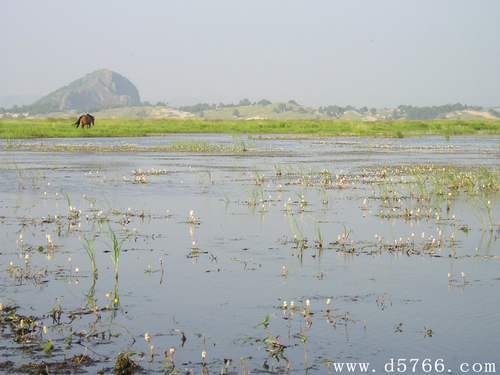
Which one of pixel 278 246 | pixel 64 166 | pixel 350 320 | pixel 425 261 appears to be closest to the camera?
pixel 350 320

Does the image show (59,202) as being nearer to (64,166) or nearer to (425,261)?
(425,261)

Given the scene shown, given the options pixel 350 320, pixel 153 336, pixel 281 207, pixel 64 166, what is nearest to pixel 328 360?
pixel 350 320

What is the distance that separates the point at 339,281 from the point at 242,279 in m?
1.25

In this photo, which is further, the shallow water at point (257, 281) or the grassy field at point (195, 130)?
the grassy field at point (195, 130)

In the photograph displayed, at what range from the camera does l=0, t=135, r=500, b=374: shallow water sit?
603 cm

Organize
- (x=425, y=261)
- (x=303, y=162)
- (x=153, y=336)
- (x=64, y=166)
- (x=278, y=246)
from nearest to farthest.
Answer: (x=153, y=336)
(x=425, y=261)
(x=278, y=246)
(x=64, y=166)
(x=303, y=162)

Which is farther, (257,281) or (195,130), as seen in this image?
(195,130)

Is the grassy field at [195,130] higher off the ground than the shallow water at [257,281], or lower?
higher

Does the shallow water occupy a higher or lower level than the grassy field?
lower

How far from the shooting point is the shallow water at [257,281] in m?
6.03

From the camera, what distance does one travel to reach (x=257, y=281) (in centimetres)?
835

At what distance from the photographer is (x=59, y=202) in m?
15.5

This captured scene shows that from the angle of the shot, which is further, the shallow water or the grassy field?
the grassy field

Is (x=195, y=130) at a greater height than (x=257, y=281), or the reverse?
(x=195, y=130)
